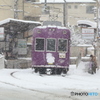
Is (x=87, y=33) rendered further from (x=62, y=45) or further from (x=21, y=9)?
(x=21, y=9)

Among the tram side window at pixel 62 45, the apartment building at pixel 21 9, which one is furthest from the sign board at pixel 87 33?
the apartment building at pixel 21 9

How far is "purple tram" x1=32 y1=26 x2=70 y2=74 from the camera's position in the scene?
20062mm

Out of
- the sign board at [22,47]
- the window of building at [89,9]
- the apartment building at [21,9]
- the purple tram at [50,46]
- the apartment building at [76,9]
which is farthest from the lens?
the window of building at [89,9]

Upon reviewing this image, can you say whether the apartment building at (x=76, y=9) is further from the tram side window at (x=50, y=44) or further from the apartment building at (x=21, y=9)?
the tram side window at (x=50, y=44)

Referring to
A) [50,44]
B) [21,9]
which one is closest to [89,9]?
[21,9]

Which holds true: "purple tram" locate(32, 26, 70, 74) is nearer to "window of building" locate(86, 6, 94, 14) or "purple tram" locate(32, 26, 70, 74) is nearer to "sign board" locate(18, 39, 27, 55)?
"sign board" locate(18, 39, 27, 55)

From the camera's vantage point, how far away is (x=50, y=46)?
2012 centimetres

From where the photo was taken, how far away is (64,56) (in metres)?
20.2

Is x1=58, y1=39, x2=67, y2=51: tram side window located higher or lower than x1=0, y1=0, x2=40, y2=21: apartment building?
lower

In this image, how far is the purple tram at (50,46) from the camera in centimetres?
2006

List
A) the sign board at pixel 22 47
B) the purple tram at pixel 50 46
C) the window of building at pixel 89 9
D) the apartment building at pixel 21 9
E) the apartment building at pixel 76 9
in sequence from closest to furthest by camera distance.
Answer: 1. the purple tram at pixel 50 46
2. the sign board at pixel 22 47
3. the apartment building at pixel 21 9
4. the apartment building at pixel 76 9
5. the window of building at pixel 89 9

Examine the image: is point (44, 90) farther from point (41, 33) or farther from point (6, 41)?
point (6, 41)

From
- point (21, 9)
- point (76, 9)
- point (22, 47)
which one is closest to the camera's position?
point (22, 47)

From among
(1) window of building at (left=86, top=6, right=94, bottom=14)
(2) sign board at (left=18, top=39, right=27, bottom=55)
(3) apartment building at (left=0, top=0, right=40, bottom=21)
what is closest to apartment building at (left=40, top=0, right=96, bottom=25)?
(1) window of building at (left=86, top=6, right=94, bottom=14)
